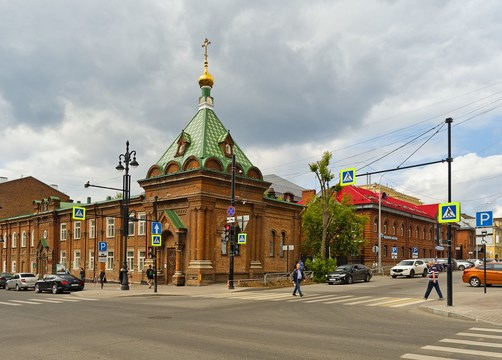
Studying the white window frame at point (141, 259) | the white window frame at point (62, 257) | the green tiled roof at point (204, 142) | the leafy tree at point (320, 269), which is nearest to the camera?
the leafy tree at point (320, 269)

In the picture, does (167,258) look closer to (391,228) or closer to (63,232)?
(63,232)

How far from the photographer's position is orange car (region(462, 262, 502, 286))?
29.2 meters

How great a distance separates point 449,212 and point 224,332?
10905 mm

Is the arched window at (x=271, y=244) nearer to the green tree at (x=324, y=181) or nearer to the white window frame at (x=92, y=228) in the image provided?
the green tree at (x=324, y=181)

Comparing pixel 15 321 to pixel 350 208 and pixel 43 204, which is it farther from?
pixel 43 204

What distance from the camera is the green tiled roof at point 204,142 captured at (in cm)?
3878

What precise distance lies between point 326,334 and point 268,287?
69.3 feet

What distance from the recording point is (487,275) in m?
29.5

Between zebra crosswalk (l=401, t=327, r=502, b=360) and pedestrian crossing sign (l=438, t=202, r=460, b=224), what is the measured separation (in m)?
6.92

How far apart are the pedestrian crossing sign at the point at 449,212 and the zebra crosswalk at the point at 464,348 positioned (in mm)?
6922

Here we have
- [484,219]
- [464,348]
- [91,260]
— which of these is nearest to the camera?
[464,348]

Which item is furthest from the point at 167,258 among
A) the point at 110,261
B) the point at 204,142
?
the point at 110,261

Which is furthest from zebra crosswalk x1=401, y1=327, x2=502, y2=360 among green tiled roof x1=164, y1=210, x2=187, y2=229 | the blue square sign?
green tiled roof x1=164, y1=210, x2=187, y2=229

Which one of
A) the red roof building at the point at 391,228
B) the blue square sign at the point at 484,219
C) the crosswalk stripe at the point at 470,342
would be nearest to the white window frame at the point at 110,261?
the red roof building at the point at 391,228
